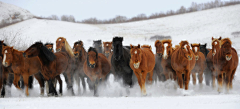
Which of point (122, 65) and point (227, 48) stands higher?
point (227, 48)

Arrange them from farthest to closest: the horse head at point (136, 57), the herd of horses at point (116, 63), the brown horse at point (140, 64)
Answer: the herd of horses at point (116, 63) → the brown horse at point (140, 64) → the horse head at point (136, 57)

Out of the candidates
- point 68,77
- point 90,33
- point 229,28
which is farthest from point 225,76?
point 90,33

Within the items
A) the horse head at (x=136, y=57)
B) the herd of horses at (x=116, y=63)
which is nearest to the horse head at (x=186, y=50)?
the herd of horses at (x=116, y=63)

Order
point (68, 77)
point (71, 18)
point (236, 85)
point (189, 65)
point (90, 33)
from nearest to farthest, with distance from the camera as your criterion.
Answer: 1. point (189, 65)
2. point (68, 77)
3. point (236, 85)
4. point (90, 33)
5. point (71, 18)

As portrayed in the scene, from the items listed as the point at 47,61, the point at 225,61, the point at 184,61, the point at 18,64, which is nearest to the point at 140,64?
the point at 184,61

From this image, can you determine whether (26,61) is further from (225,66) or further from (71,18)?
(71,18)

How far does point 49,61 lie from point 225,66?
23.2 ft

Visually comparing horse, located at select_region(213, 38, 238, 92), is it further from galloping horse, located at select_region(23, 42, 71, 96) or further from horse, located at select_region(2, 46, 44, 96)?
horse, located at select_region(2, 46, 44, 96)

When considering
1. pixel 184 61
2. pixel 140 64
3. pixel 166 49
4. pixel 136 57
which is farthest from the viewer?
pixel 166 49

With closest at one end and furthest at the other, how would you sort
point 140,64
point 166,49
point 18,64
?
point 140,64
point 18,64
point 166,49

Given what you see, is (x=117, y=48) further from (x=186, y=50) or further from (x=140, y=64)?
(x=186, y=50)

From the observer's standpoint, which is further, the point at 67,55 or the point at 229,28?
the point at 229,28

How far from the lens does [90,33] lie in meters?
41.4

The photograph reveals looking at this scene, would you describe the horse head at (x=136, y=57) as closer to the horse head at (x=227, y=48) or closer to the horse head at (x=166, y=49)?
the horse head at (x=166, y=49)
